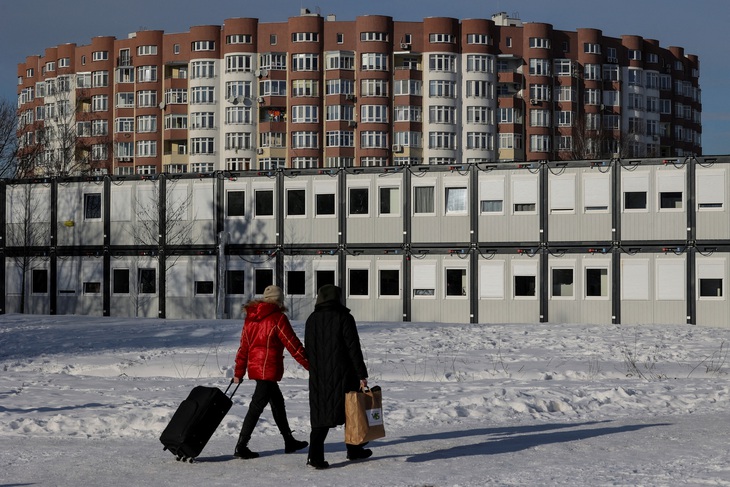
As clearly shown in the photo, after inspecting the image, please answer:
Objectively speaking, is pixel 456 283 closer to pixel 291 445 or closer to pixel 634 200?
pixel 634 200

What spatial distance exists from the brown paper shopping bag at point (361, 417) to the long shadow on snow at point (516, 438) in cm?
66

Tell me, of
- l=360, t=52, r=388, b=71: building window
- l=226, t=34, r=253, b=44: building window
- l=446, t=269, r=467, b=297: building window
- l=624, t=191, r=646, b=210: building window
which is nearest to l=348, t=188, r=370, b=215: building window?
l=446, t=269, r=467, b=297: building window

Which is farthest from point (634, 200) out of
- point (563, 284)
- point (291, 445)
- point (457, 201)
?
point (291, 445)

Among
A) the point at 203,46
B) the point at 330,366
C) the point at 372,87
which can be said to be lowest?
the point at 330,366

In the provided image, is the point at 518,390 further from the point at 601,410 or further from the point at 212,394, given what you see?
the point at 212,394

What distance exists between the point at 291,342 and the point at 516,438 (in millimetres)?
3004

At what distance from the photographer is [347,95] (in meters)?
106

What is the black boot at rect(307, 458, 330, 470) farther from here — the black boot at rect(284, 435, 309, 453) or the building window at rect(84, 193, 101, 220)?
the building window at rect(84, 193, 101, 220)

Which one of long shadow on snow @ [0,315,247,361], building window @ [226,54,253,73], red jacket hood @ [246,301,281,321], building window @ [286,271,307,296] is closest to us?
red jacket hood @ [246,301,281,321]

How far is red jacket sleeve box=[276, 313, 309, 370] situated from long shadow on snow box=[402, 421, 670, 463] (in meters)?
1.44

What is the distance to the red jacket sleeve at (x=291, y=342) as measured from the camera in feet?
36.7

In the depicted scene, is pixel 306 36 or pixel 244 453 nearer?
pixel 244 453

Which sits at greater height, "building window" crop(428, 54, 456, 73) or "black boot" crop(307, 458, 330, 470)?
"building window" crop(428, 54, 456, 73)

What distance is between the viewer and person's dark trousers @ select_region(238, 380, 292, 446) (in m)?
11.3
